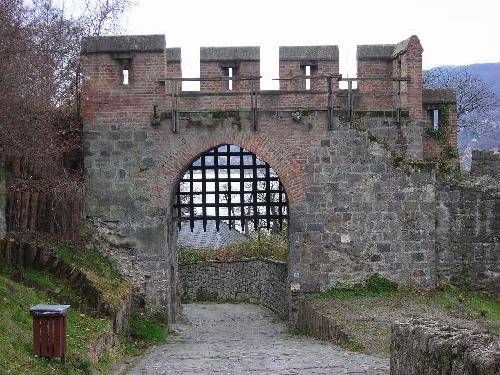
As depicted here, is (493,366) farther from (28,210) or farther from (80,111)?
(80,111)

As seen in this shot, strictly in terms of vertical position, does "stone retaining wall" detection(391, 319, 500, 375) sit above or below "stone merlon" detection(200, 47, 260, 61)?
below

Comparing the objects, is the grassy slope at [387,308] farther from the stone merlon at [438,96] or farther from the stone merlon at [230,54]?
the stone merlon at [230,54]

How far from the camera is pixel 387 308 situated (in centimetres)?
1533

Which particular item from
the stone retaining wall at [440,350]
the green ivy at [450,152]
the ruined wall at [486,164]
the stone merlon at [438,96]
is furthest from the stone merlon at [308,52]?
the stone retaining wall at [440,350]

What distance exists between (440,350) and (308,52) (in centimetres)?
1068

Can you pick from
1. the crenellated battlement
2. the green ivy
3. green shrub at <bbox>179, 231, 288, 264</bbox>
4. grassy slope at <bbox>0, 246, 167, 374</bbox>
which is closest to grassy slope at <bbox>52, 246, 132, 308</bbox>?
grassy slope at <bbox>0, 246, 167, 374</bbox>

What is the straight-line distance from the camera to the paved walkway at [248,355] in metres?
11.2

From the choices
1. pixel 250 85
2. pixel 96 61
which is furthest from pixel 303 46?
pixel 96 61

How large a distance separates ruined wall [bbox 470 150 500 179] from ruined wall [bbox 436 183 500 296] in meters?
1.18

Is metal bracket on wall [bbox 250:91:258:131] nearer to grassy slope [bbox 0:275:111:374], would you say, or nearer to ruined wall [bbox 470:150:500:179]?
ruined wall [bbox 470:150:500:179]

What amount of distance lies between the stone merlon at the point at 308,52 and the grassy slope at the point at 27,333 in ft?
23.6

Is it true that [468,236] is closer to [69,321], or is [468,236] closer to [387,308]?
[387,308]

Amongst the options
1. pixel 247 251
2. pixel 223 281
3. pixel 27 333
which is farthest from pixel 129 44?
pixel 247 251

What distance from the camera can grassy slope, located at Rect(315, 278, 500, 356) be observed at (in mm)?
13016
